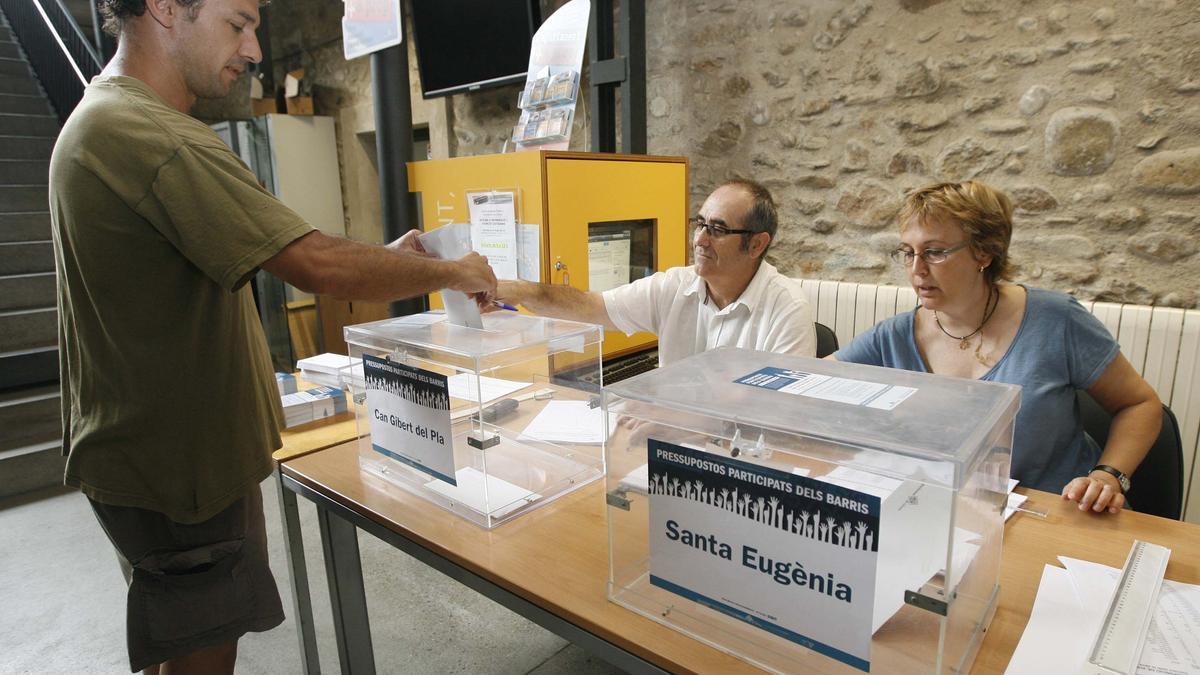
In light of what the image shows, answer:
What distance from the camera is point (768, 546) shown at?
32.7 inches

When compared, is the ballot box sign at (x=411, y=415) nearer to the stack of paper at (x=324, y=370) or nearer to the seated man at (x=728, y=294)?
the seated man at (x=728, y=294)

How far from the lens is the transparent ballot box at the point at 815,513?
757mm

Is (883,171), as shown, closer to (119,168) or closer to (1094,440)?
(1094,440)

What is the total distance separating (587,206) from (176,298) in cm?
141

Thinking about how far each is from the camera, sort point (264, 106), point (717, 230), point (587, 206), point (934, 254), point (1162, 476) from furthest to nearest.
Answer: point (264, 106) → point (587, 206) → point (717, 230) → point (934, 254) → point (1162, 476)

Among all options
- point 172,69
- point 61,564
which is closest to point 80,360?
point 172,69

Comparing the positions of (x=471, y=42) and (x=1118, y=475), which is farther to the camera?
(x=471, y=42)

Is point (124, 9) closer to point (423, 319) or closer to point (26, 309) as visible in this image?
point (423, 319)

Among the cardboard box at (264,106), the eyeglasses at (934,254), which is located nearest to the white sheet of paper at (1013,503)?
the eyeglasses at (934,254)

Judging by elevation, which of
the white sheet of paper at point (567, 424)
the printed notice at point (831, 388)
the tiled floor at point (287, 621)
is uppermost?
the printed notice at point (831, 388)

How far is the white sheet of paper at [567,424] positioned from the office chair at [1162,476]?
118cm

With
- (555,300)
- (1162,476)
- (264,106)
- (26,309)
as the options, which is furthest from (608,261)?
(264,106)

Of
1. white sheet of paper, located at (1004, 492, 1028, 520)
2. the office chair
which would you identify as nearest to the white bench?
the office chair

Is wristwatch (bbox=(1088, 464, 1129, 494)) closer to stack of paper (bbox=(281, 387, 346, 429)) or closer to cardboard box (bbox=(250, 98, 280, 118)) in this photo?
stack of paper (bbox=(281, 387, 346, 429))
